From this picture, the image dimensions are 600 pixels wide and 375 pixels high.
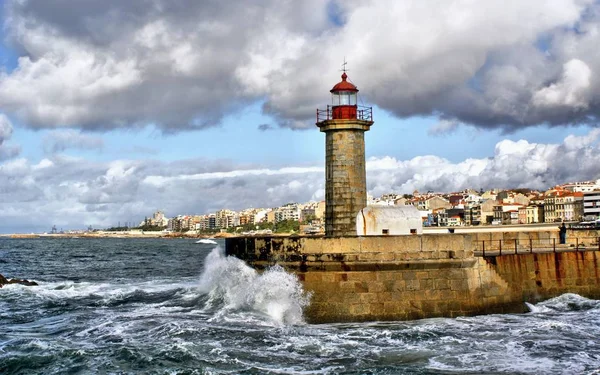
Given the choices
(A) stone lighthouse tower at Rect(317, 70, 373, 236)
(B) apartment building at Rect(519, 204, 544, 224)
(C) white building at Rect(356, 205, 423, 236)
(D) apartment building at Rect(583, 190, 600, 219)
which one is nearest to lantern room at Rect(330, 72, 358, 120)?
(A) stone lighthouse tower at Rect(317, 70, 373, 236)

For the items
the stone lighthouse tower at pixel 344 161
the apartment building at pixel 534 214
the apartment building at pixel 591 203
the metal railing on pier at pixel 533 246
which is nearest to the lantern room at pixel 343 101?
the stone lighthouse tower at pixel 344 161

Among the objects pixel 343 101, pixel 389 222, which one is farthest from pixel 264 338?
pixel 343 101

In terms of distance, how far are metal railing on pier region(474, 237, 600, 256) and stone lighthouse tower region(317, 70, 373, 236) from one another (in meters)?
3.87

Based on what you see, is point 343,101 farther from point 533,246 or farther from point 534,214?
point 534,214

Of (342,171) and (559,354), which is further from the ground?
(342,171)

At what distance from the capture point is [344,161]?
2097 centimetres

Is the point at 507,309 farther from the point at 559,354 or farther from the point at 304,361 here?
the point at 304,361

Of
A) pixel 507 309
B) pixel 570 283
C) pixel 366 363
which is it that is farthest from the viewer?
pixel 570 283

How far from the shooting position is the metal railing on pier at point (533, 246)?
760 inches

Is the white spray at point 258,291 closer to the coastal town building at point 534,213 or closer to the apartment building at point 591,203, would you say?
the coastal town building at point 534,213

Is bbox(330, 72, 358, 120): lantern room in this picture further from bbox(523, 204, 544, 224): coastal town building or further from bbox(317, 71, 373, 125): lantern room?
bbox(523, 204, 544, 224): coastal town building

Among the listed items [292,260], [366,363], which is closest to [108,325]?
[292,260]

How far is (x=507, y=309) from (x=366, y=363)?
261 inches

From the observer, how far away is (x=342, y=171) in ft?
68.7
